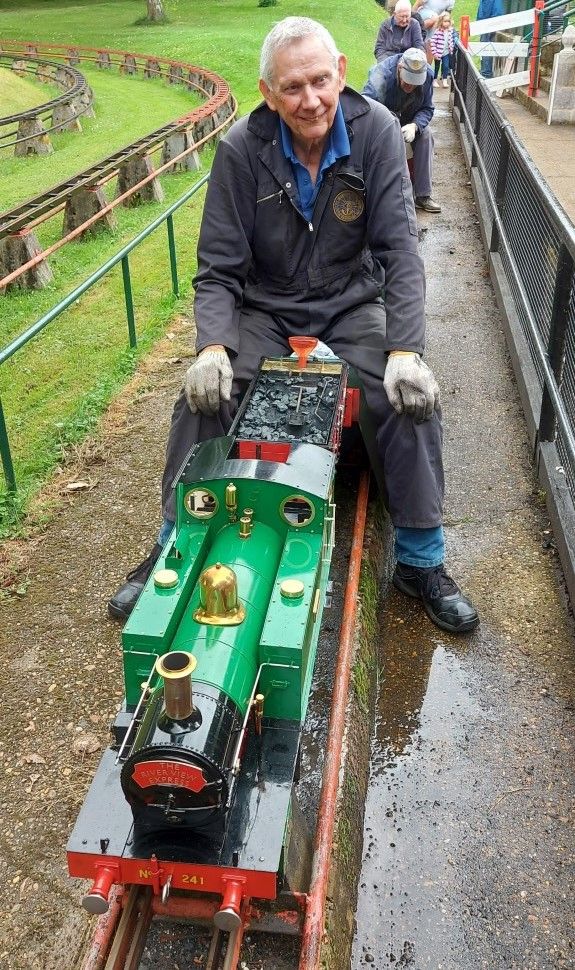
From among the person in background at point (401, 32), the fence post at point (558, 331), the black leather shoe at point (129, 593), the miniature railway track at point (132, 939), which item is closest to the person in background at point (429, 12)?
the person in background at point (401, 32)

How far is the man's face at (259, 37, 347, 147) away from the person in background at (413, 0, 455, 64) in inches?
325

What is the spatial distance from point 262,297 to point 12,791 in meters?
2.35

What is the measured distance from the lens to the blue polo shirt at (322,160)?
375 cm

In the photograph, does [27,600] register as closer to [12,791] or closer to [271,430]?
[12,791]

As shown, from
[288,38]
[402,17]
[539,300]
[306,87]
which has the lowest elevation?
[539,300]

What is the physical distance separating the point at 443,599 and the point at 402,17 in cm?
808

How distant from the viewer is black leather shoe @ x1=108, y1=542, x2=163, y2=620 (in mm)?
3842

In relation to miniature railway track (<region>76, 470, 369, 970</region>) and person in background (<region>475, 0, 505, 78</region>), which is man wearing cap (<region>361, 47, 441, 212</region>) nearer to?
miniature railway track (<region>76, 470, 369, 970</region>)

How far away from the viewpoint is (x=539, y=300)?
5.47m

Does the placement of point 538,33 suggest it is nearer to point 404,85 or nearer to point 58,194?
point 404,85

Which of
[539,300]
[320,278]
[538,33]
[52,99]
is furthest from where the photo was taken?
[52,99]

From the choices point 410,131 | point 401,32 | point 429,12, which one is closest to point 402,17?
point 401,32

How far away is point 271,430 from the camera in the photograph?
11.0 ft

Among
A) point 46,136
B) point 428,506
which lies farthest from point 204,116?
point 428,506
